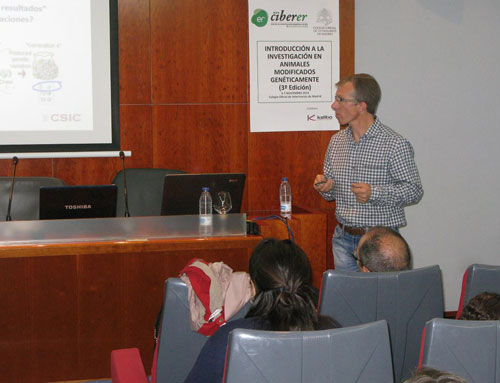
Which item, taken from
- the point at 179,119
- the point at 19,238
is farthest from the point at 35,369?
the point at 179,119

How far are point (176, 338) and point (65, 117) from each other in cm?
286

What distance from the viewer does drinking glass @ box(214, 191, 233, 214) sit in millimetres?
3461

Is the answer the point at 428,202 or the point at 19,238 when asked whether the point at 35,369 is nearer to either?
the point at 19,238

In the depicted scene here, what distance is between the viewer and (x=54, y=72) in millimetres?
4535

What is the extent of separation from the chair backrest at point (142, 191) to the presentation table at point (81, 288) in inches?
41.3

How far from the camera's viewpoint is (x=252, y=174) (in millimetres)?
4887

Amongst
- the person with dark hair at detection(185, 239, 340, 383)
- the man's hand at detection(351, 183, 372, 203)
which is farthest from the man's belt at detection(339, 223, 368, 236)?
the person with dark hair at detection(185, 239, 340, 383)

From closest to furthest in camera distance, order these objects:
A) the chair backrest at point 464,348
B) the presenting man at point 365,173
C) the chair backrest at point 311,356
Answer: the chair backrest at point 311,356 → the chair backrest at point 464,348 → the presenting man at point 365,173

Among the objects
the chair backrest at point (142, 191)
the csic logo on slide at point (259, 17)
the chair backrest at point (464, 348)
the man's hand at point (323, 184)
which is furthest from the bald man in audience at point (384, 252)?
the csic logo on slide at point (259, 17)

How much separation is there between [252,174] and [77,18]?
1733mm

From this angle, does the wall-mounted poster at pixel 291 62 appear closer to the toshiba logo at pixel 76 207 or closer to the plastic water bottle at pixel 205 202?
the plastic water bottle at pixel 205 202

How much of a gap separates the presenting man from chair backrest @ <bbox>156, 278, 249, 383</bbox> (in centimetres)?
160

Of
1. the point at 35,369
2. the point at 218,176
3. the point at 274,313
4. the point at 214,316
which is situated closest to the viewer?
the point at 274,313

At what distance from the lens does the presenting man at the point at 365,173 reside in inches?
140
